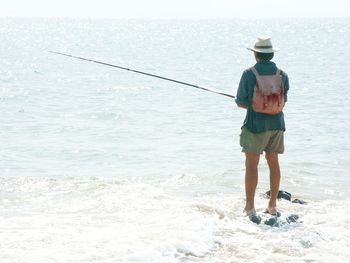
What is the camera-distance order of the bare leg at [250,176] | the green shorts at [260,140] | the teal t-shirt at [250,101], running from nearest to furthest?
the teal t-shirt at [250,101] → the green shorts at [260,140] → the bare leg at [250,176]


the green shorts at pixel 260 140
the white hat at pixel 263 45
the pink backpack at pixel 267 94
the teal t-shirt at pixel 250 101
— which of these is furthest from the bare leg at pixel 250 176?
the white hat at pixel 263 45

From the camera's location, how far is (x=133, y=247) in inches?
243

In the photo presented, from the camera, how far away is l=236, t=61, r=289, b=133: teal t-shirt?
23.3 ft

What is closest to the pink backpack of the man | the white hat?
the man

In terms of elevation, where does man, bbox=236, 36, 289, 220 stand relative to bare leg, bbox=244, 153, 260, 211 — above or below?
above

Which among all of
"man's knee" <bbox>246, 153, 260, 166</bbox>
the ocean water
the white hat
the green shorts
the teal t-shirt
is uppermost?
the white hat

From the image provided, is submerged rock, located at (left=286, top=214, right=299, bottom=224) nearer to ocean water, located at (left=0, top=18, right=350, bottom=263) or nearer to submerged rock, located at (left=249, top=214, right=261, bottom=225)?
ocean water, located at (left=0, top=18, right=350, bottom=263)

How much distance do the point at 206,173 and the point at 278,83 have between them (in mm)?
3943

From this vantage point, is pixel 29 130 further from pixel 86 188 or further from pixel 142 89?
pixel 142 89

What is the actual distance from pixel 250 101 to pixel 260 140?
41 centimetres

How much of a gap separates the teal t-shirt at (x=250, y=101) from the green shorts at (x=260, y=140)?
0.06 metres

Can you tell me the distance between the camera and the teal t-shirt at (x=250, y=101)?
7102 millimetres

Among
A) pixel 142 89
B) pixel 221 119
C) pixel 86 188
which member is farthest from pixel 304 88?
pixel 86 188

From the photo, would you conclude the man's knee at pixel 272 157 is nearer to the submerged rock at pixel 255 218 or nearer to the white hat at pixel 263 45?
the submerged rock at pixel 255 218
